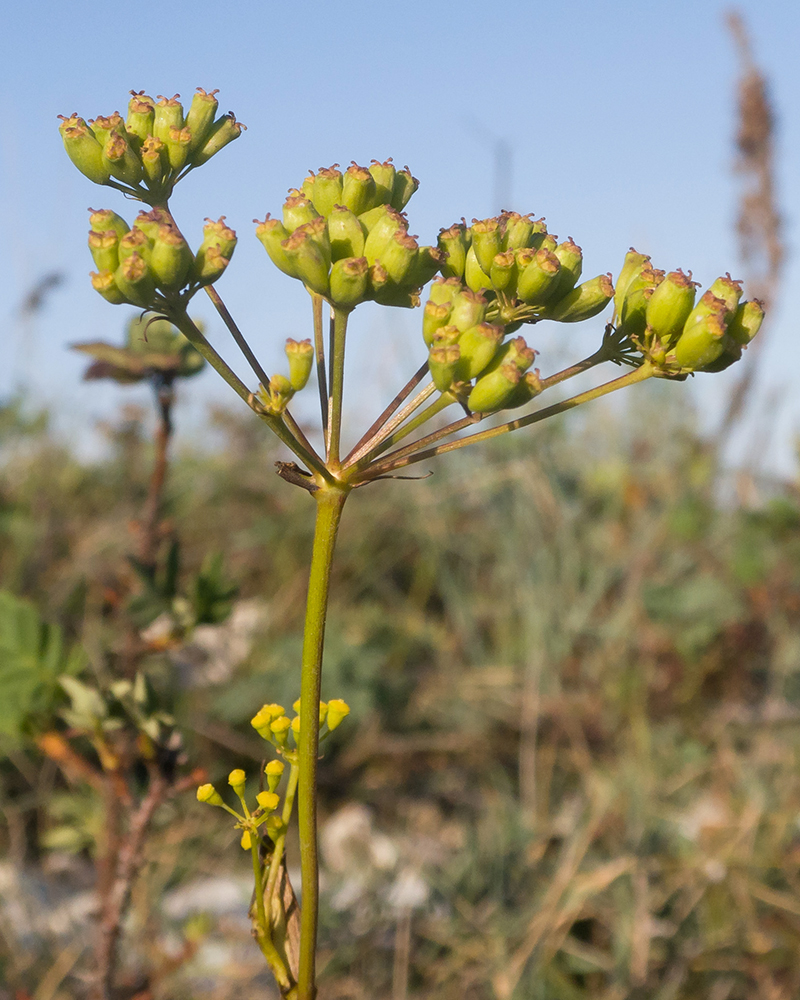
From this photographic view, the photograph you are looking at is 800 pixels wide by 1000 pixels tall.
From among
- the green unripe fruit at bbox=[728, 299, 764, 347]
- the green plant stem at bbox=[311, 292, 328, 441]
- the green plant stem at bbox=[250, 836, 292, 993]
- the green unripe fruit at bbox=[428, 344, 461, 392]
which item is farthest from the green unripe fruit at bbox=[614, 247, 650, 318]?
the green plant stem at bbox=[250, 836, 292, 993]

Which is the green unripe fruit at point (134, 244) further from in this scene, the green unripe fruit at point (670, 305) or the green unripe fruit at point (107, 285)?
the green unripe fruit at point (670, 305)

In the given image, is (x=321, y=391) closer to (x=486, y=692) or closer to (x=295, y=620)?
(x=486, y=692)

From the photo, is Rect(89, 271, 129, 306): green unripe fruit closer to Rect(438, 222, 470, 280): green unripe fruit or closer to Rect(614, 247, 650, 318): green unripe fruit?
Rect(438, 222, 470, 280): green unripe fruit

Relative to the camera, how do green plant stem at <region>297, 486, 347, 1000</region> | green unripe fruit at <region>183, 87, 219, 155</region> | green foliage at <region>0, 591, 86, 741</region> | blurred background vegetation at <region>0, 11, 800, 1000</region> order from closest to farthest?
green plant stem at <region>297, 486, 347, 1000</region>
green unripe fruit at <region>183, 87, 219, 155</region>
green foliage at <region>0, 591, 86, 741</region>
blurred background vegetation at <region>0, 11, 800, 1000</region>

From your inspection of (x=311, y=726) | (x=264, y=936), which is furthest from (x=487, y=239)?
(x=264, y=936)

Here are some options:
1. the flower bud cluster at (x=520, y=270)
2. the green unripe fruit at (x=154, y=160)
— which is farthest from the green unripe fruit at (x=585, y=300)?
the green unripe fruit at (x=154, y=160)

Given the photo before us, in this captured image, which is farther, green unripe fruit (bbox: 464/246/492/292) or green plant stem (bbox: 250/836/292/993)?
green unripe fruit (bbox: 464/246/492/292)

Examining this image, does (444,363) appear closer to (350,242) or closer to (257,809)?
(350,242)
